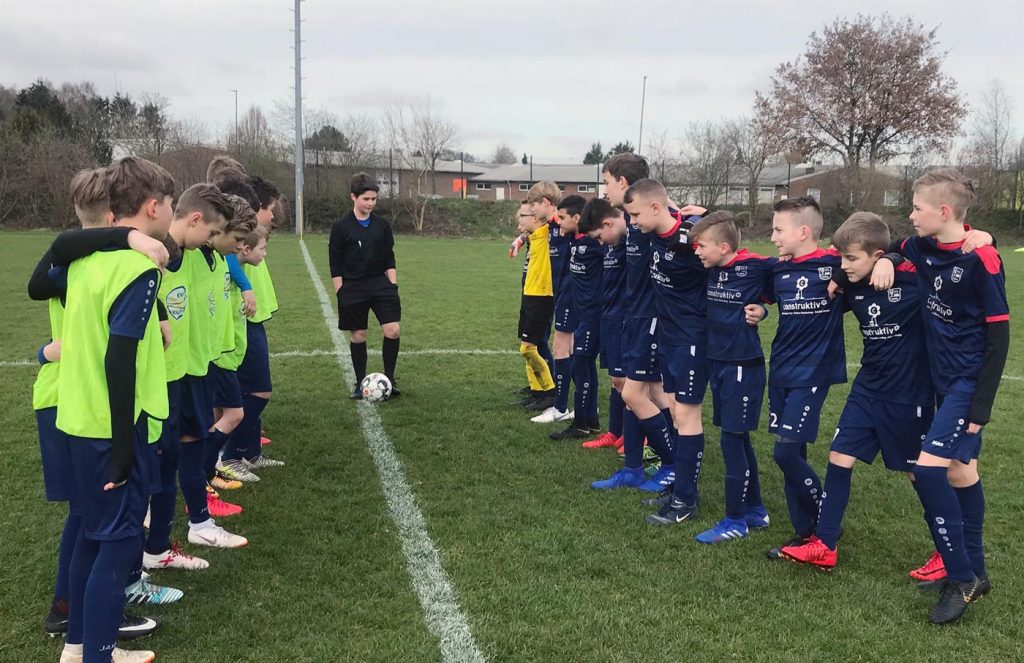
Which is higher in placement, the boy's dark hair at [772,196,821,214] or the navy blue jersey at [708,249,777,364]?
the boy's dark hair at [772,196,821,214]

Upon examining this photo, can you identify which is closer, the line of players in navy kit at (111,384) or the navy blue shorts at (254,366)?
the line of players in navy kit at (111,384)

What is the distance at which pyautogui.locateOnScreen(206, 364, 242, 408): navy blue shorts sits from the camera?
4.39 metres

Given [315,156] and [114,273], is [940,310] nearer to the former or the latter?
[114,273]

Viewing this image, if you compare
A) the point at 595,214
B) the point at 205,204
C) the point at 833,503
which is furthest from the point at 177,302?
the point at 833,503

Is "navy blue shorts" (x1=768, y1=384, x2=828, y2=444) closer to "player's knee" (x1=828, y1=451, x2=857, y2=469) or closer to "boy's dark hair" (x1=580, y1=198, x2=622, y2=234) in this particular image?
"player's knee" (x1=828, y1=451, x2=857, y2=469)

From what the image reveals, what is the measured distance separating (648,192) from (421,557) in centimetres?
234

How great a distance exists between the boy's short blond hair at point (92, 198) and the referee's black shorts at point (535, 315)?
4.23 meters

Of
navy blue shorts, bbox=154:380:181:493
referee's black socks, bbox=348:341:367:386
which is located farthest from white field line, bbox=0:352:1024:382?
navy blue shorts, bbox=154:380:181:493

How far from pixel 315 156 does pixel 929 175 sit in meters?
34.9

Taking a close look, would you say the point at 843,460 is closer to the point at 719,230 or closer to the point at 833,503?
the point at 833,503

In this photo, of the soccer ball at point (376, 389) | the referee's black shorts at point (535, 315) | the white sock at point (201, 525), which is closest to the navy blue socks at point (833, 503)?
the white sock at point (201, 525)

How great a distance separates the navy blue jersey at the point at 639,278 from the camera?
4.70m

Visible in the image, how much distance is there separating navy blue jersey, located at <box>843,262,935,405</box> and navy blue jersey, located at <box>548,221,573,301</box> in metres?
2.90

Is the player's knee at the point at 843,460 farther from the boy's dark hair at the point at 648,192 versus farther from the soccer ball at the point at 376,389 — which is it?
the soccer ball at the point at 376,389
